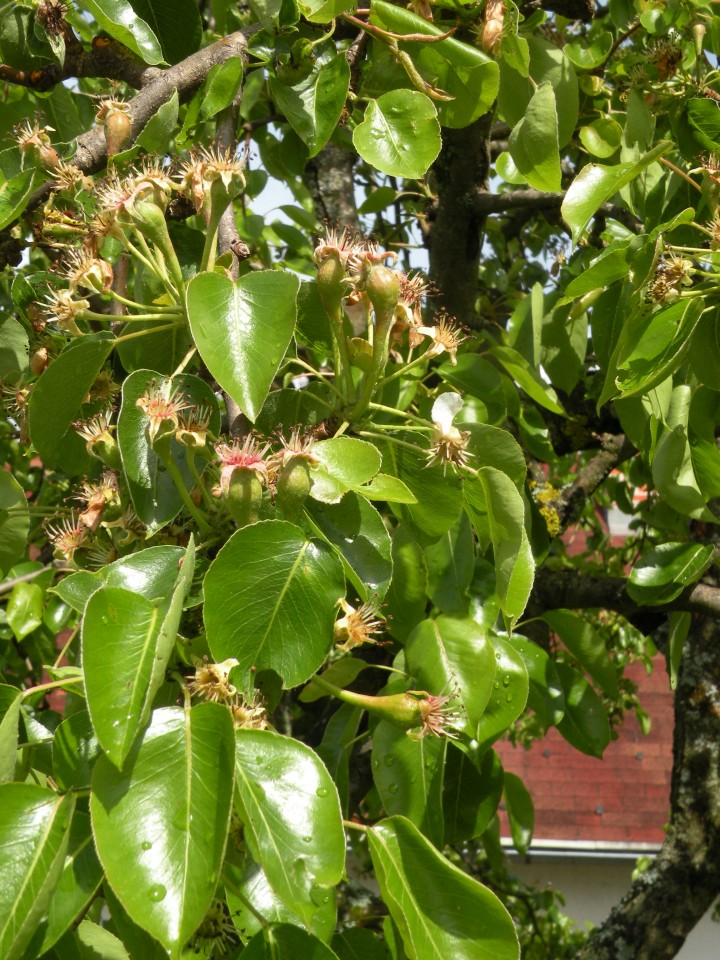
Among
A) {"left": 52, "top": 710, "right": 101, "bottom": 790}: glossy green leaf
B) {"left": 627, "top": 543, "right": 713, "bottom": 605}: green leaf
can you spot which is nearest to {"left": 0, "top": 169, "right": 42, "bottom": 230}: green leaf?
{"left": 52, "top": 710, "right": 101, "bottom": 790}: glossy green leaf

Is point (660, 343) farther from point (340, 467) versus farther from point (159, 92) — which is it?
point (159, 92)

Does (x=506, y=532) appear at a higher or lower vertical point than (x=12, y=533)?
higher

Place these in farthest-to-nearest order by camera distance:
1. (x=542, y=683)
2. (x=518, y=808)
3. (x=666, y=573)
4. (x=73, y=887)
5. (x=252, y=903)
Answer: (x=518, y=808) → (x=666, y=573) → (x=542, y=683) → (x=252, y=903) → (x=73, y=887)

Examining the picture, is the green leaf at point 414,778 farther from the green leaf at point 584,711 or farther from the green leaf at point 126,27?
the green leaf at point 126,27

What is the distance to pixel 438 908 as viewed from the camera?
985 mm

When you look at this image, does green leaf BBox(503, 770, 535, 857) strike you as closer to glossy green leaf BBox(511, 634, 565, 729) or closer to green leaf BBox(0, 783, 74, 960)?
glossy green leaf BBox(511, 634, 565, 729)

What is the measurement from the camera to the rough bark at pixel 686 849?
2.35m

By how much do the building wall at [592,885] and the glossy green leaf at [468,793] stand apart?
16.8 feet

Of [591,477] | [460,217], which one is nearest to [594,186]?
[460,217]

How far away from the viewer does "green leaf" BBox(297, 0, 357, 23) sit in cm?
124

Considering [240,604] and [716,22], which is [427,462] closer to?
[240,604]

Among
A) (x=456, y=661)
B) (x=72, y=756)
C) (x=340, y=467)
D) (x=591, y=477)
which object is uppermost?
(x=340, y=467)

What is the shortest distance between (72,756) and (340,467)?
1.32ft

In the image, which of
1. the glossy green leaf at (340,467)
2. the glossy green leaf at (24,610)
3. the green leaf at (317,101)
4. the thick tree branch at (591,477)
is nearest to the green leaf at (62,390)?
the glossy green leaf at (340,467)
